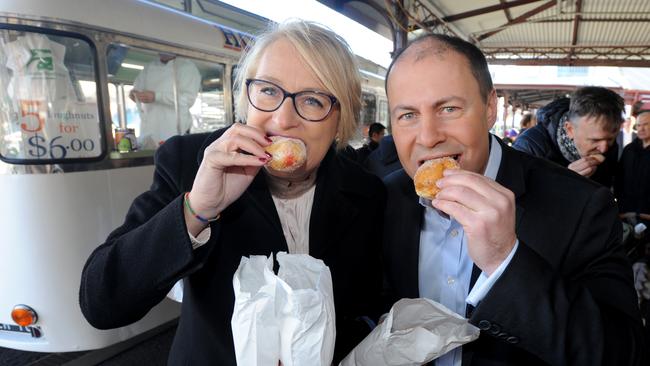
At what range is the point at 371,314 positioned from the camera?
188 centimetres

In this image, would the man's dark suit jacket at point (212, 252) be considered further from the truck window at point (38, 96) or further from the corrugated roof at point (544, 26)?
the corrugated roof at point (544, 26)

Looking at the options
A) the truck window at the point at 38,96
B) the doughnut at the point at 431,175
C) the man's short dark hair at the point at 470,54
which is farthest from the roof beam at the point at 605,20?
the doughnut at the point at 431,175

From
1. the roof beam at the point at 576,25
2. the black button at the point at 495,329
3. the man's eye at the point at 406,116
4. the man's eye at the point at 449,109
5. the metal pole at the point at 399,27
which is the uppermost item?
the roof beam at the point at 576,25

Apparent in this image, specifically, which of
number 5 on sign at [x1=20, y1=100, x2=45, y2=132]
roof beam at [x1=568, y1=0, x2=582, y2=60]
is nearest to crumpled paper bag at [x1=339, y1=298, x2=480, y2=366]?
number 5 on sign at [x1=20, y1=100, x2=45, y2=132]

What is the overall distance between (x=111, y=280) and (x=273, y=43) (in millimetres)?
1067

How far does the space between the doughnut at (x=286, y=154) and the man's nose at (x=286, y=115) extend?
2.2 inches

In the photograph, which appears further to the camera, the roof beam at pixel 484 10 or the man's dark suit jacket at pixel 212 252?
the roof beam at pixel 484 10

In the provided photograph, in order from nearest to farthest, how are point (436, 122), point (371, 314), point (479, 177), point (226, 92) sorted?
1. point (479, 177)
2. point (436, 122)
3. point (371, 314)
4. point (226, 92)

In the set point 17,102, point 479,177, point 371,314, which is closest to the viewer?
point 479,177

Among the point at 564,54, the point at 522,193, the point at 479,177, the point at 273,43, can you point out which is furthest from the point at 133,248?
the point at 564,54

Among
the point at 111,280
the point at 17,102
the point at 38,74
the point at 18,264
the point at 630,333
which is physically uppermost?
the point at 38,74

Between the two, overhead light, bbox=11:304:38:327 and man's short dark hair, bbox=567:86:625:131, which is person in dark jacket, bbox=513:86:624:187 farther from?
overhead light, bbox=11:304:38:327

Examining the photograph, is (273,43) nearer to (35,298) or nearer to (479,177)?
(479,177)

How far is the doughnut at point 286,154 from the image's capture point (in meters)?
1.43
